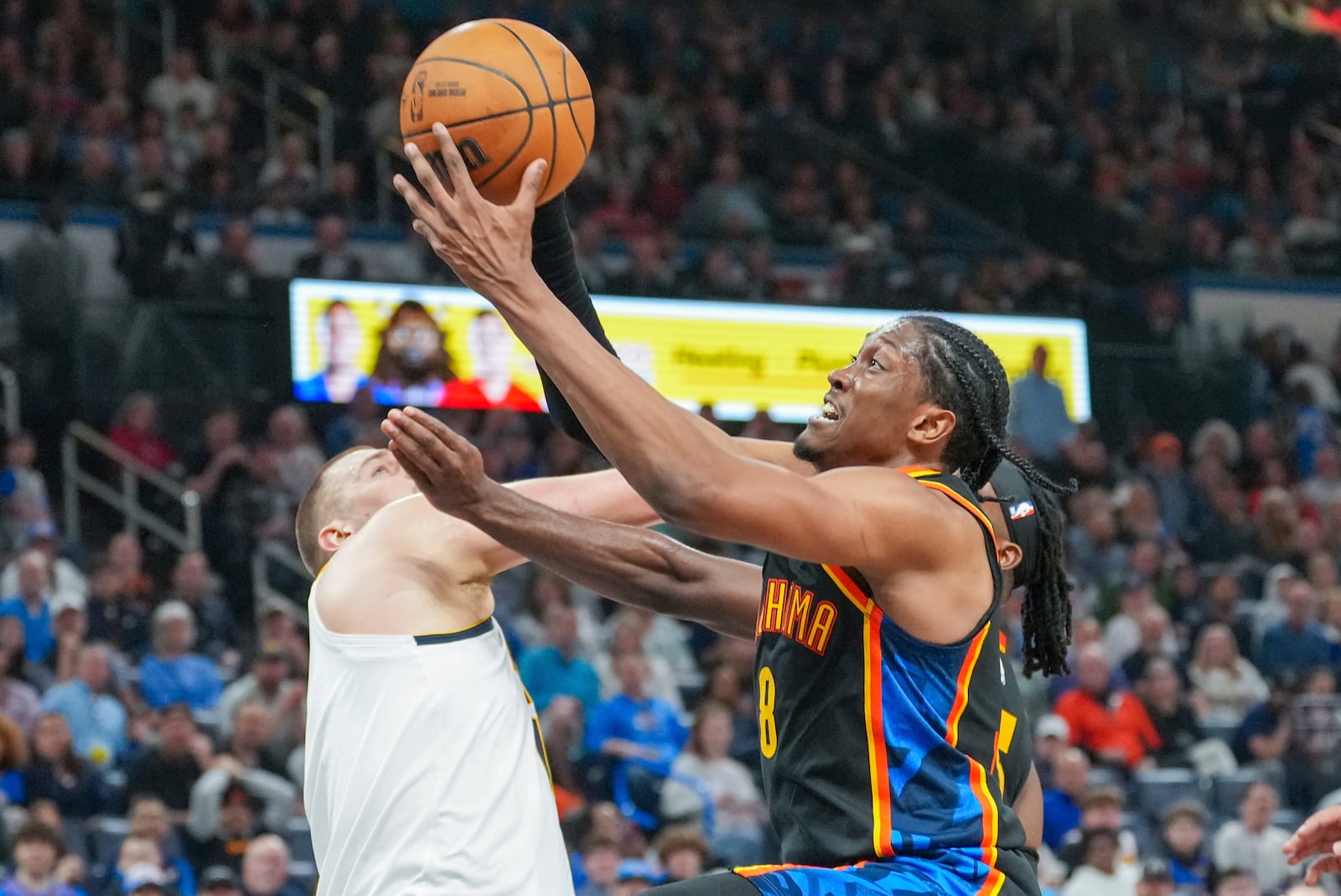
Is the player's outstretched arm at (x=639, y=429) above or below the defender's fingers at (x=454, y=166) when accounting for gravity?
below

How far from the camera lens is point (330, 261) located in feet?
41.6

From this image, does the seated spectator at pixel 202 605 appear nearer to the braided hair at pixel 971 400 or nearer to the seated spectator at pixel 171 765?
the seated spectator at pixel 171 765

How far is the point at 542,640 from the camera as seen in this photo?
415 inches

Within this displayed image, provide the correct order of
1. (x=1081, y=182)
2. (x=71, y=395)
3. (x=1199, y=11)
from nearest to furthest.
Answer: (x=71, y=395)
(x=1081, y=182)
(x=1199, y=11)

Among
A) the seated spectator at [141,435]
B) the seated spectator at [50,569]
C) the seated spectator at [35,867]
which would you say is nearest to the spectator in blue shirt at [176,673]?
the seated spectator at [50,569]

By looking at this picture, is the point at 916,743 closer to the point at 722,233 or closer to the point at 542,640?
the point at 542,640

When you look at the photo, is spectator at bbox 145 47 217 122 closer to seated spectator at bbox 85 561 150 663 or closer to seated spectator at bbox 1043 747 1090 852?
A: seated spectator at bbox 85 561 150 663

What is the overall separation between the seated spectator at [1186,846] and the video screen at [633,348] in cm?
452

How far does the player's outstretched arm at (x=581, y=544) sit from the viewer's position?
134 inches

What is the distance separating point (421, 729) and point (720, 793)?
6290 mm

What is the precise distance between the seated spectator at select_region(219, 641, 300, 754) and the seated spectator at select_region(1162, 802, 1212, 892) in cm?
481

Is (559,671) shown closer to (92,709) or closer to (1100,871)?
(92,709)

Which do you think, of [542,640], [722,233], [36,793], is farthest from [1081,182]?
[36,793]

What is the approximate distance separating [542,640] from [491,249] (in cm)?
744
